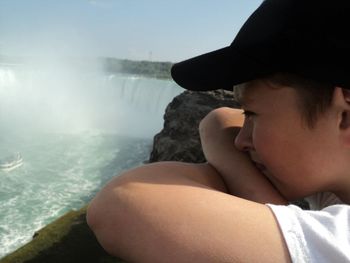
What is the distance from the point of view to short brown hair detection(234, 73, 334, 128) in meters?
1.07

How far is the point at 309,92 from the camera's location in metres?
1.08

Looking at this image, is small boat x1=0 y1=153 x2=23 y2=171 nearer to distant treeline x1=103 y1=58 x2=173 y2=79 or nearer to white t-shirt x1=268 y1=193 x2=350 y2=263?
white t-shirt x1=268 y1=193 x2=350 y2=263

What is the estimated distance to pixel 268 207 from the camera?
0.93 metres

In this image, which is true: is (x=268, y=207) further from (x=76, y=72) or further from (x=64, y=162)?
(x=76, y=72)

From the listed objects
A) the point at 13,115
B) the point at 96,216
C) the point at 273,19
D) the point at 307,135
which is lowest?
the point at 13,115

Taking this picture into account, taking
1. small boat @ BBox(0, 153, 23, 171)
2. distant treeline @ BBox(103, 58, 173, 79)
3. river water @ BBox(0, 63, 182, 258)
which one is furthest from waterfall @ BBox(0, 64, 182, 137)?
distant treeline @ BBox(103, 58, 173, 79)

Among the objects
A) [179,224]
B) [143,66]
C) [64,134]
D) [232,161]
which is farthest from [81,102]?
[143,66]

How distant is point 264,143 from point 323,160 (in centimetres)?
17

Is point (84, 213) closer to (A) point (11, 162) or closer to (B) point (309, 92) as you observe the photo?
(B) point (309, 92)

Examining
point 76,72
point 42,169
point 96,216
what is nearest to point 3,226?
point 42,169

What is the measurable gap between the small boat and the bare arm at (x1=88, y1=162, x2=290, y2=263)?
24133mm

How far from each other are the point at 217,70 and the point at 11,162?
2483cm

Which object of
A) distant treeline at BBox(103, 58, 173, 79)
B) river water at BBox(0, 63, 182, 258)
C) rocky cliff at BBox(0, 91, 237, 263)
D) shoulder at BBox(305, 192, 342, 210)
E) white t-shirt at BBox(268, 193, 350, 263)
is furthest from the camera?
distant treeline at BBox(103, 58, 173, 79)

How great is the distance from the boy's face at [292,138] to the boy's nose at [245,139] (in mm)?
111
